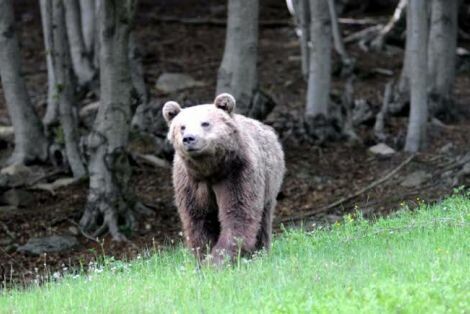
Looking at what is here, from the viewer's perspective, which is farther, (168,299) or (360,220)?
(360,220)

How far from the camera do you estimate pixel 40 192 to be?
18906mm

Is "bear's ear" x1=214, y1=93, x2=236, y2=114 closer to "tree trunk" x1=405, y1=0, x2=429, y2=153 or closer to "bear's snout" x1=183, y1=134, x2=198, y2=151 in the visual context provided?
"bear's snout" x1=183, y1=134, x2=198, y2=151

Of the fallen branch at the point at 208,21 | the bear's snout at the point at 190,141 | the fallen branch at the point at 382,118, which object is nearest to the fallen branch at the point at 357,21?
the fallen branch at the point at 208,21

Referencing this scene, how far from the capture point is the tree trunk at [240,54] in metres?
19.1

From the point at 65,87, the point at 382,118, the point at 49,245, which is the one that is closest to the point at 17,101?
the point at 65,87

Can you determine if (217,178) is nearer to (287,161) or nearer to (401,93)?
(287,161)

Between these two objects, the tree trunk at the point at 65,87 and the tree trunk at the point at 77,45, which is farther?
the tree trunk at the point at 77,45

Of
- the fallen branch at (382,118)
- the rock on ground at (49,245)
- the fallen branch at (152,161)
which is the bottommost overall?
the rock on ground at (49,245)

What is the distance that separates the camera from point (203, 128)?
36.7 feet

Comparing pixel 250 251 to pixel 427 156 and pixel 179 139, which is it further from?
pixel 427 156

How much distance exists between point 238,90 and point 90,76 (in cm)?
553

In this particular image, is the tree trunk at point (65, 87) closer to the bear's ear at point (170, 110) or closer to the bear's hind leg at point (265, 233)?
the bear's hind leg at point (265, 233)

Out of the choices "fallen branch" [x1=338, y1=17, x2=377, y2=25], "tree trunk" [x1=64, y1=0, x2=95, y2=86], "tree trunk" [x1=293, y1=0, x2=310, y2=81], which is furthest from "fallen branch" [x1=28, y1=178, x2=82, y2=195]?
"fallen branch" [x1=338, y1=17, x2=377, y2=25]

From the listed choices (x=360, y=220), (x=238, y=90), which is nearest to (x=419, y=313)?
(x=360, y=220)
